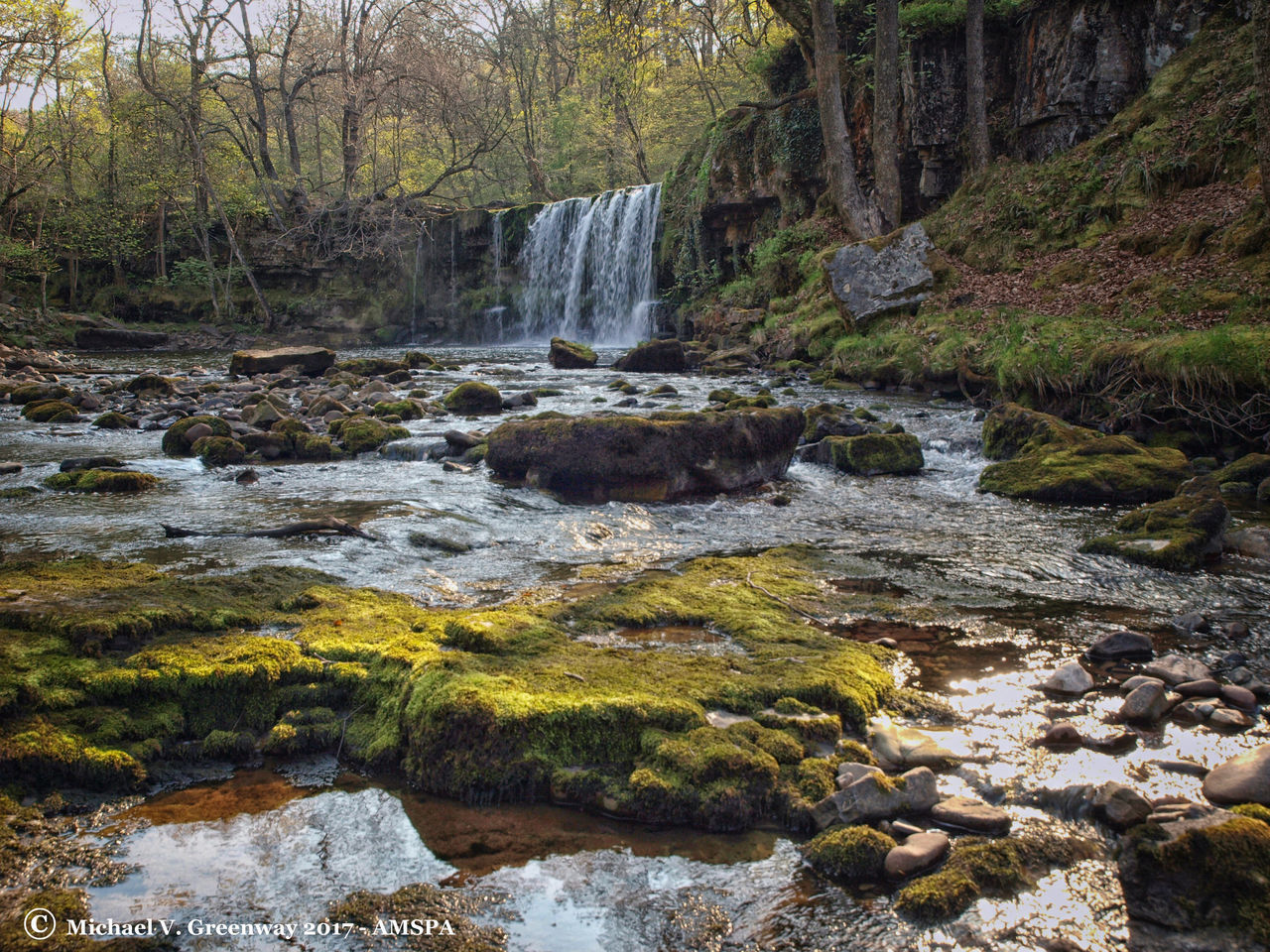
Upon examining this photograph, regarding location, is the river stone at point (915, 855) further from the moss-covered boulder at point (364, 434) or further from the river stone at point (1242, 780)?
the moss-covered boulder at point (364, 434)

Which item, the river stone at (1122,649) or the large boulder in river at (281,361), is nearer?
the river stone at (1122,649)

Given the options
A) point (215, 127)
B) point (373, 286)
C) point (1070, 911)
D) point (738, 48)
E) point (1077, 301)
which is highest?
point (738, 48)

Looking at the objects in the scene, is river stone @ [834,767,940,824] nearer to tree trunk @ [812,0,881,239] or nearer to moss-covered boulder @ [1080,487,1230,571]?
moss-covered boulder @ [1080,487,1230,571]

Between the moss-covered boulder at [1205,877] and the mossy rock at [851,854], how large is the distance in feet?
2.04

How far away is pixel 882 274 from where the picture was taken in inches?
615

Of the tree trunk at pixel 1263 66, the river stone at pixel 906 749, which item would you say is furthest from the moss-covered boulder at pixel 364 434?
the tree trunk at pixel 1263 66

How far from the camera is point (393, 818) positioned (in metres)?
2.59

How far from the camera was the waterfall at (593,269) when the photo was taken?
83.3 feet

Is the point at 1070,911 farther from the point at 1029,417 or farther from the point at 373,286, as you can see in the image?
the point at 373,286

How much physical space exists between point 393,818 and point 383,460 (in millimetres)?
6835

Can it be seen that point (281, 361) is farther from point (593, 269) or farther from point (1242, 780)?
point (1242, 780)

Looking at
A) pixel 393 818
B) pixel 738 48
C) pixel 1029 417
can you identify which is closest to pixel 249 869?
pixel 393 818

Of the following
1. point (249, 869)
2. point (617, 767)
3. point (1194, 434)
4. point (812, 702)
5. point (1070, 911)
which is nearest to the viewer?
point (1070, 911)

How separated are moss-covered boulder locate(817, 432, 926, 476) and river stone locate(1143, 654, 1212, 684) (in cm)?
483
